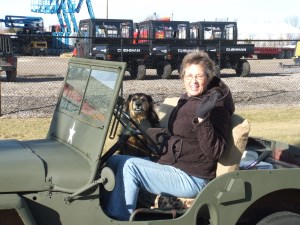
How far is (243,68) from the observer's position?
21.7 m

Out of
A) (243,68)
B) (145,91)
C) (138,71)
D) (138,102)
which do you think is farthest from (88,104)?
(243,68)

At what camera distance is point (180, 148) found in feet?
11.2

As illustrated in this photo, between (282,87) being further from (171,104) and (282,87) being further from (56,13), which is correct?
(56,13)

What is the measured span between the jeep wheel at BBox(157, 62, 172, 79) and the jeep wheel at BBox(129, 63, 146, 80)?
0.89 meters

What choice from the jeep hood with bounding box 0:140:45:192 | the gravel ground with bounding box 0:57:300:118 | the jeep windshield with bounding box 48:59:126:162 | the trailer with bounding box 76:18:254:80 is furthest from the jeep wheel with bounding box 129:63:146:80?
the jeep hood with bounding box 0:140:45:192

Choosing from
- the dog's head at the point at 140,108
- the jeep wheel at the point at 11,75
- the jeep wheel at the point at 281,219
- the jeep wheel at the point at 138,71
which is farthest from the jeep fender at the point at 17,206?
the jeep wheel at the point at 138,71

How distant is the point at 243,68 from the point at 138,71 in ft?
16.4

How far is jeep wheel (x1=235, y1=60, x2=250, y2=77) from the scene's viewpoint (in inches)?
848

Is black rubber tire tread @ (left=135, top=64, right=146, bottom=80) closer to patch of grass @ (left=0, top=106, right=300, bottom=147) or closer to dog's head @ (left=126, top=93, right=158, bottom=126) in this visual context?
patch of grass @ (left=0, top=106, right=300, bottom=147)

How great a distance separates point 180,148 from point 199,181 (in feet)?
0.81

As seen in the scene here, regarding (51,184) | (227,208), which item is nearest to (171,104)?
(227,208)

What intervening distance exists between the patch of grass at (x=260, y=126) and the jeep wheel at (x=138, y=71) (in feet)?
25.7

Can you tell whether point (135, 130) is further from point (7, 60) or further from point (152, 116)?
point (7, 60)

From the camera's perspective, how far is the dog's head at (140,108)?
5.59 metres
